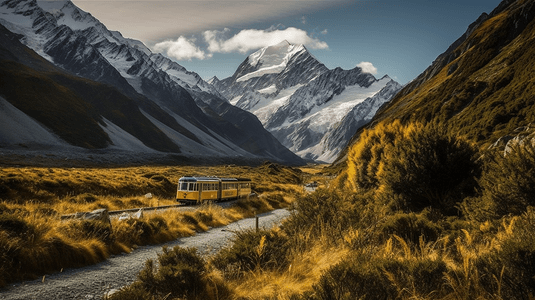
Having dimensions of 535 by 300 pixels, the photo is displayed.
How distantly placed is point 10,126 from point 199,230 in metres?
83.1

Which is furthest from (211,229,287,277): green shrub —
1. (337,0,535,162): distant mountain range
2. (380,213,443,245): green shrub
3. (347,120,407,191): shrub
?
(347,120,407,191): shrub

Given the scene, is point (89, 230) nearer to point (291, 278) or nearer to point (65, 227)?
point (65, 227)

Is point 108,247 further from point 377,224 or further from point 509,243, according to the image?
point 509,243

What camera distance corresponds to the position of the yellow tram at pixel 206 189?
81.6 feet

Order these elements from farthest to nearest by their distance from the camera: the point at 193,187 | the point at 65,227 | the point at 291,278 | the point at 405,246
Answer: the point at 193,187 < the point at 65,227 < the point at 291,278 < the point at 405,246

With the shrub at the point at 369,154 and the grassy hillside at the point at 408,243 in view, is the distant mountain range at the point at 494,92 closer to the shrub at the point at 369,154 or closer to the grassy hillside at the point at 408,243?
the shrub at the point at 369,154


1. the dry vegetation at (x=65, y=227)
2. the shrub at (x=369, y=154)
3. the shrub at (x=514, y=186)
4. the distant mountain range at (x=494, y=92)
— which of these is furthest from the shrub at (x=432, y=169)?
the shrub at (x=369, y=154)

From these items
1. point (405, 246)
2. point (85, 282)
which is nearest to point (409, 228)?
point (405, 246)

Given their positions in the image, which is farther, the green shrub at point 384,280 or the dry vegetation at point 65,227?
the dry vegetation at point 65,227

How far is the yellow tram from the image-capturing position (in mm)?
24869

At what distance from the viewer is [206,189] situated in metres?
26.3

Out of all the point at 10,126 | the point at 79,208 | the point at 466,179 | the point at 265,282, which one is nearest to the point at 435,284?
the point at 265,282

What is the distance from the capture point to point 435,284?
437 centimetres

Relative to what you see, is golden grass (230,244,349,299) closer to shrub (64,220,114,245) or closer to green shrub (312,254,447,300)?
green shrub (312,254,447,300)
